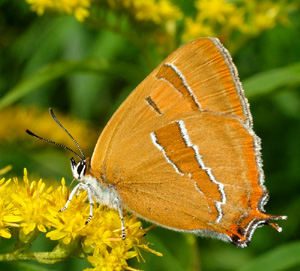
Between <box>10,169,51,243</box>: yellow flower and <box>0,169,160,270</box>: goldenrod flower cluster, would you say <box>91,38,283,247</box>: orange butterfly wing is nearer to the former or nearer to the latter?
<box>0,169,160,270</box>: goldenrod flower cluster

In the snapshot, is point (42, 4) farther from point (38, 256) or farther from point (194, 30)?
point (38, 256)

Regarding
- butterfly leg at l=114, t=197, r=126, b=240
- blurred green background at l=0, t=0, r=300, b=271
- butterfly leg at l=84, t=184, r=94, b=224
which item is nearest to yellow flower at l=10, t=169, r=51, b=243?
butterfly leg at l=84, t=184, r=94, b=224

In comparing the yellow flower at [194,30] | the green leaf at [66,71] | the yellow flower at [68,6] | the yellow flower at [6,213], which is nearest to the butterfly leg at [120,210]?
the yellow flower at [6,213]

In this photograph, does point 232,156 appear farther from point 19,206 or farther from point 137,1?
point 137,1

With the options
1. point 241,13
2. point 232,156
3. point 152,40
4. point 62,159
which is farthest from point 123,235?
point 62,159

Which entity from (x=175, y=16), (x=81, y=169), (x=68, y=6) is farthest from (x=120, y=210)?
(x=175, y=16)
